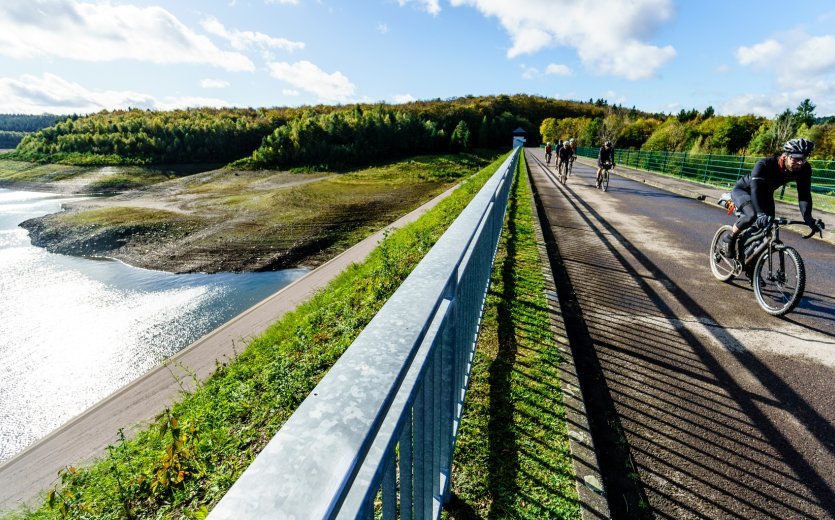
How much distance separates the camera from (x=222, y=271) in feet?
56.6

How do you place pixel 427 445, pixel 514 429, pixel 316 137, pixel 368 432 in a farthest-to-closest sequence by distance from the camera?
pixel 316 137 → pixel 514 429 → pixel 427 445 → pixel 368 432

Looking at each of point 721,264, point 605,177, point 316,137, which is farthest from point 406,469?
point 316,137

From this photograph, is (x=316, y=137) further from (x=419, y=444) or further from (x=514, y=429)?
(x=419, y=444)

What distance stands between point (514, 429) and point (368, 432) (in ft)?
7.89

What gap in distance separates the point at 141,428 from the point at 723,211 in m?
14.2

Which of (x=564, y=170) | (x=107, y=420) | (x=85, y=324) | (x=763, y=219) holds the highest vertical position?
(x=564, y=170)

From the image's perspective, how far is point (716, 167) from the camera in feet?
62.6

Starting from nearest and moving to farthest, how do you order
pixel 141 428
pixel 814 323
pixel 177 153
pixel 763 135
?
pixel 814 323 < pixel 141 428 < pixel 763 135 < pixel 177 153

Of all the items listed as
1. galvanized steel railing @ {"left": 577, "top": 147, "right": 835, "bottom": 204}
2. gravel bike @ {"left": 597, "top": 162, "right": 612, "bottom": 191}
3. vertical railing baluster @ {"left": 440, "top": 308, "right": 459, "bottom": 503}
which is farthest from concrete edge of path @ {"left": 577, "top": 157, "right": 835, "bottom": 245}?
vertical railing baluster @ {"left": 440, "top": 308, "right": 459, "bottom": 503}

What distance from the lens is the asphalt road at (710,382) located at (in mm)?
2502

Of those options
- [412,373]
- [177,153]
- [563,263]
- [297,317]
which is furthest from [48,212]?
[412,373]

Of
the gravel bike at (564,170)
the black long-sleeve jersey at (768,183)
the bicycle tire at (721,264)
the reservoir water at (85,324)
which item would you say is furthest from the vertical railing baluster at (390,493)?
the gravel bike at (564,170)

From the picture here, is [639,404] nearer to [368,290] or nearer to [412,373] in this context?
[412,373]

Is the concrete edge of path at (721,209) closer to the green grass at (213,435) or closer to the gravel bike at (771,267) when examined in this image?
the gravel bike at (771,267)
